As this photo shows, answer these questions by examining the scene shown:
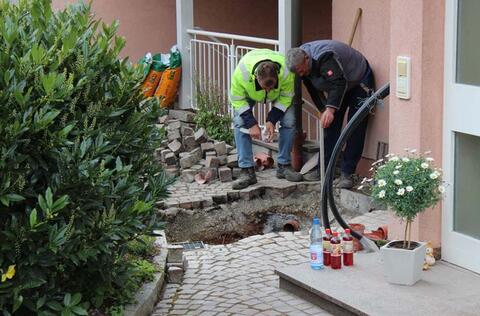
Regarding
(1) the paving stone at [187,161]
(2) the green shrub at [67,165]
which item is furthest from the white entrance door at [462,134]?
(1) the paving stone at [187,161]

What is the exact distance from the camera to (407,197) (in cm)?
650

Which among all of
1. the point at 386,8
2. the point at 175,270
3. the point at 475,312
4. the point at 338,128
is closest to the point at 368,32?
the point at 386,8

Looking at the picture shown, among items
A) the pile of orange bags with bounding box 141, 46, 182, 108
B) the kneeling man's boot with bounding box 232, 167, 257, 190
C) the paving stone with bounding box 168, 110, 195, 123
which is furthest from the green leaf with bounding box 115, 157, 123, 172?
the pile of orange bags with bounding box 141, 46, 182, 108

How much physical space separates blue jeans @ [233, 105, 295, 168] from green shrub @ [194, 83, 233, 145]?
1.53 meters

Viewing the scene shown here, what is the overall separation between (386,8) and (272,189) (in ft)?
7.18

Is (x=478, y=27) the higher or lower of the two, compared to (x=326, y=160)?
higher

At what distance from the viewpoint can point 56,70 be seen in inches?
235

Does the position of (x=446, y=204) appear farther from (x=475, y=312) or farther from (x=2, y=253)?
(x=2, y=253)

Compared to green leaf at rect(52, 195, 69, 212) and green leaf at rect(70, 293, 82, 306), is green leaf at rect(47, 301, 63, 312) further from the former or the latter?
green leaf at rect(52, 195, 69, 212)

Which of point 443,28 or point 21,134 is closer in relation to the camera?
point 21,134

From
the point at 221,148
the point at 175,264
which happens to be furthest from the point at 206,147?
the point at 175,264

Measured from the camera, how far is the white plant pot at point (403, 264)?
653cm

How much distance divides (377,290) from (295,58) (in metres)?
3.49

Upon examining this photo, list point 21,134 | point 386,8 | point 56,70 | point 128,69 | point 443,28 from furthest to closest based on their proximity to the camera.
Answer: point 386,8, point 443,28, point 128,69, point 56,70, point 21,134
